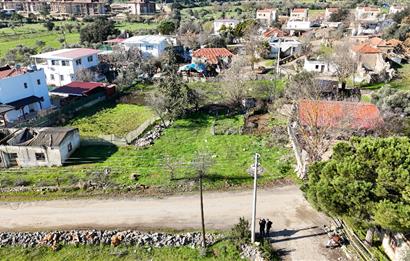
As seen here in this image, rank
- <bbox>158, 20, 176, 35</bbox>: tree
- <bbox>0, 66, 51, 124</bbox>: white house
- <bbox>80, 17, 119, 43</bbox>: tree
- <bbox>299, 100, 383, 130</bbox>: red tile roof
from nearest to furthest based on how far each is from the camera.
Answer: <bbox>299, 100, 383, 130</bbox>: red tile roof, <bbox>0, 66, 51, 124</bbox>: white house, <bbox>80, 17, 119, 43</bbox>: tree, <bbox>158, 20, 176, 35</bbox>: tree

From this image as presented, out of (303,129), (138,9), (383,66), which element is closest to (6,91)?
(303,129)

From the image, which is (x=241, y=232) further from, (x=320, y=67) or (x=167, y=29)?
(x=167, y=29)

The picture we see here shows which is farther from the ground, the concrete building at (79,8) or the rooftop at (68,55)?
the concrete building at (79,8)

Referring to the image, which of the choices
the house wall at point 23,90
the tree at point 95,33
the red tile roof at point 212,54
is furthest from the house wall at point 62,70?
the tree at point 95,33

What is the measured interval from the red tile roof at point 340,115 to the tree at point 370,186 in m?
9.95

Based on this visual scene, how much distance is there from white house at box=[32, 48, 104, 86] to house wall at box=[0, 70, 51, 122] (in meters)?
9.14

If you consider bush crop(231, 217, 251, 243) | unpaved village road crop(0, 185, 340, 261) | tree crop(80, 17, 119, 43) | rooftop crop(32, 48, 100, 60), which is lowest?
unpaved village road crop(0, 185, 340, 261)

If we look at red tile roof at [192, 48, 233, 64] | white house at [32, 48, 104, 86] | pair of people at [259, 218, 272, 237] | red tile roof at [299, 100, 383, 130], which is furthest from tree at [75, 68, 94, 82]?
pair of people at [259, 218, 272, 237]

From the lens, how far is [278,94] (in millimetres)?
42562

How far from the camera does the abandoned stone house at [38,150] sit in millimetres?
28594

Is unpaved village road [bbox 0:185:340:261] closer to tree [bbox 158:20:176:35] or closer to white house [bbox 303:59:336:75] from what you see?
white house [bbox 303:59:336:75]

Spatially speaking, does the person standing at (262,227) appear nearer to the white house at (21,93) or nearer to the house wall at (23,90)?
the white house at (21,93)

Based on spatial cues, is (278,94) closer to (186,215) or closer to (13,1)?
(186,215)

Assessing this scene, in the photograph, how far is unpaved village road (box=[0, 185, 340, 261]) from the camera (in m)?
20.5
